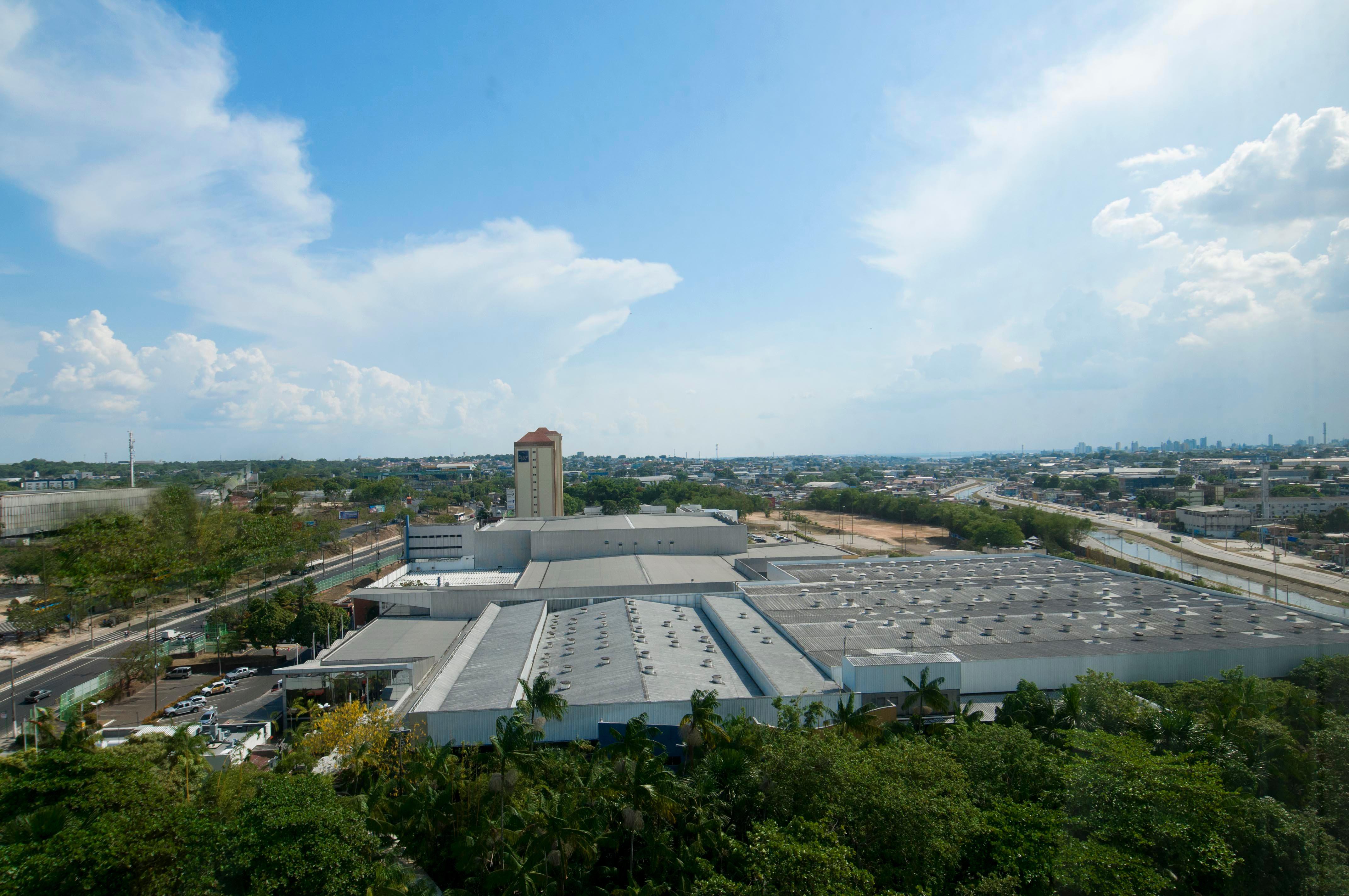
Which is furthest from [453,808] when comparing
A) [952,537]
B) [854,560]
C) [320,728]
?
[952,537]

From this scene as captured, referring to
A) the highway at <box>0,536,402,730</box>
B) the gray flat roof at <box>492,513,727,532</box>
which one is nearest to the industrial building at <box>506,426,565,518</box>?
the gray flat roof at <box>492,513,727,532</box>

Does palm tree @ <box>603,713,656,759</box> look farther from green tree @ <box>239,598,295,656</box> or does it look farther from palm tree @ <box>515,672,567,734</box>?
green tree @ <box>239,598,295,656</box>

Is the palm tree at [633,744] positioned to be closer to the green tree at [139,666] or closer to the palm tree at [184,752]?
the palm tree at [184,752]

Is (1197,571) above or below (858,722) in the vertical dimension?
below

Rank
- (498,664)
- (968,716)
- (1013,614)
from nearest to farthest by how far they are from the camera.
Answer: (968,716) < (498,664) < (1013,614)

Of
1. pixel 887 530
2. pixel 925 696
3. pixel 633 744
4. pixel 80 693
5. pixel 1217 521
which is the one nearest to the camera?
pixel 633 744

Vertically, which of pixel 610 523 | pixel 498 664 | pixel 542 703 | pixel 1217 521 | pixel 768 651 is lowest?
pixel 498 664

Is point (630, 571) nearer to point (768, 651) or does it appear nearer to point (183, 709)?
point (768, 651)

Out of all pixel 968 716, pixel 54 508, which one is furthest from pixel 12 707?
pixel 968 716
